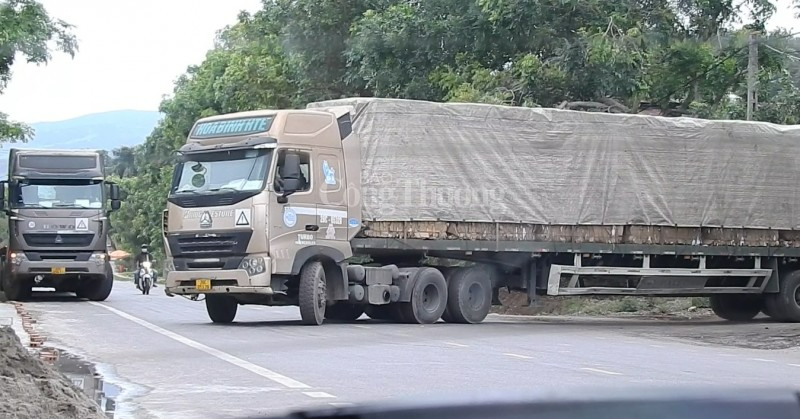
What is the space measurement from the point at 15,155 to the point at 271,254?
13.3m

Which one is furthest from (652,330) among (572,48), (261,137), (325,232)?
(572,48)

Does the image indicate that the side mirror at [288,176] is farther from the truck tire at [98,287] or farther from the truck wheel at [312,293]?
the truck tire at [98,287]

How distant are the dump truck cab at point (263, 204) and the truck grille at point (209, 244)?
0.05ft

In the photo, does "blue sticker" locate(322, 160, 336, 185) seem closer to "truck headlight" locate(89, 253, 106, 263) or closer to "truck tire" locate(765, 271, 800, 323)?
"truck tire" locate(765, 271, 800, 323)

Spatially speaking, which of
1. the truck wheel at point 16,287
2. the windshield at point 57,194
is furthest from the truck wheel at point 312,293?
the truck wheel at point 16,287

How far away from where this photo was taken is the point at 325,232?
19.5 meters

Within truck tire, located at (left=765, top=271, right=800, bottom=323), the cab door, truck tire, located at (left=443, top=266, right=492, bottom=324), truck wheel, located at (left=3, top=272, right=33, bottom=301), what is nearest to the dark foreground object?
the cab door

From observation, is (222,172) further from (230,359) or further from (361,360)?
(361,360)

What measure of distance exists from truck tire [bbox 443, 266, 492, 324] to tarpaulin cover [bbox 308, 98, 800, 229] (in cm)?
124

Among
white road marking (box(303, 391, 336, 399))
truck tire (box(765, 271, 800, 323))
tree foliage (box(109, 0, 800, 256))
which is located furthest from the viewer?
tree foliage (box(109, 0, 800, 256))

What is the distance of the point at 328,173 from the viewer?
19422 mm

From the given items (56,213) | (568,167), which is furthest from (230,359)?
(56,213)

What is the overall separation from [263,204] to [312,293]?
159 cm

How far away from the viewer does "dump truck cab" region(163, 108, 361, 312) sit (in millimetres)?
19000
